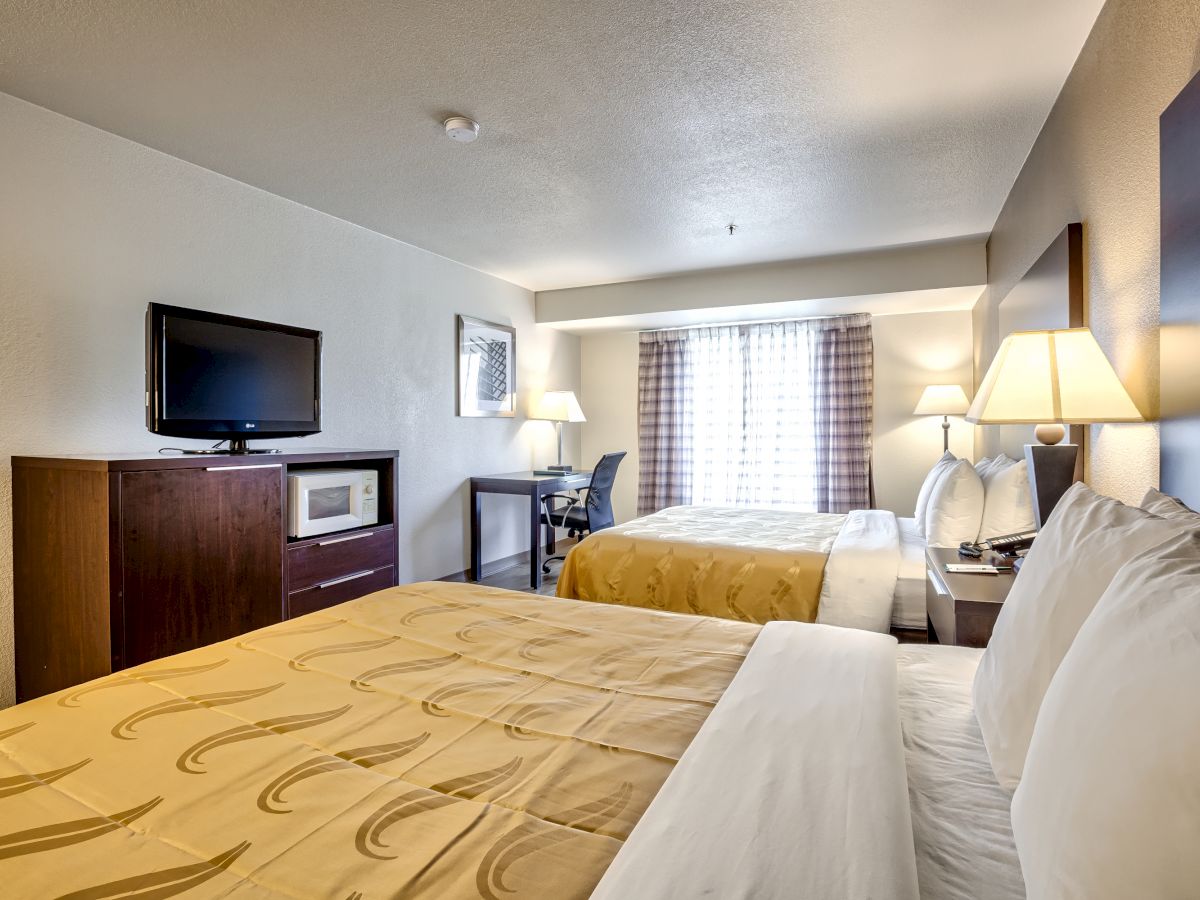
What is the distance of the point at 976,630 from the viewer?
1699 millimetres

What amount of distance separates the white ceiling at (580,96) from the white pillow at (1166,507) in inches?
63.4

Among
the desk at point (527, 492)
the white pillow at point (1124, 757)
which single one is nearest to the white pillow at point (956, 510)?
the white pillow at point (1124, 757)

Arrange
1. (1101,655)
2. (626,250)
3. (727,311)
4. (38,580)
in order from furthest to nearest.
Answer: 1. (727,311)
2. (626,250)
3. (38,580)
4. (1101,655)

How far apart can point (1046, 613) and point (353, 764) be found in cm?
114

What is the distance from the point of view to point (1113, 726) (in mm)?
569

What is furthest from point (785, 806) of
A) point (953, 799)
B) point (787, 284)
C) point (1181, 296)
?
point (787, 284)

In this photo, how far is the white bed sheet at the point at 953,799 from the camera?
774 millimetres

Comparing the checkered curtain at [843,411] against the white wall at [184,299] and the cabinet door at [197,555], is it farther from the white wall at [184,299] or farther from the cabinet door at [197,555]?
the cabinet door at [197,555]

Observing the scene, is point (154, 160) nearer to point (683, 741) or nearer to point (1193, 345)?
point (683, 741)

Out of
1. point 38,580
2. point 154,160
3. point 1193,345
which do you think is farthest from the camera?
point 154,160

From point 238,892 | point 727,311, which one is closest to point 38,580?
point 238,892

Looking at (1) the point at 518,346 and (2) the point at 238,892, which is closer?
(2) the point at 238,892

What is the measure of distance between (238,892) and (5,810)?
1.37ft

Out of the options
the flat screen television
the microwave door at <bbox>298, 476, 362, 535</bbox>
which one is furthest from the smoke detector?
the microwave door at <bbox>298, 476, 362, 535</bbox>
